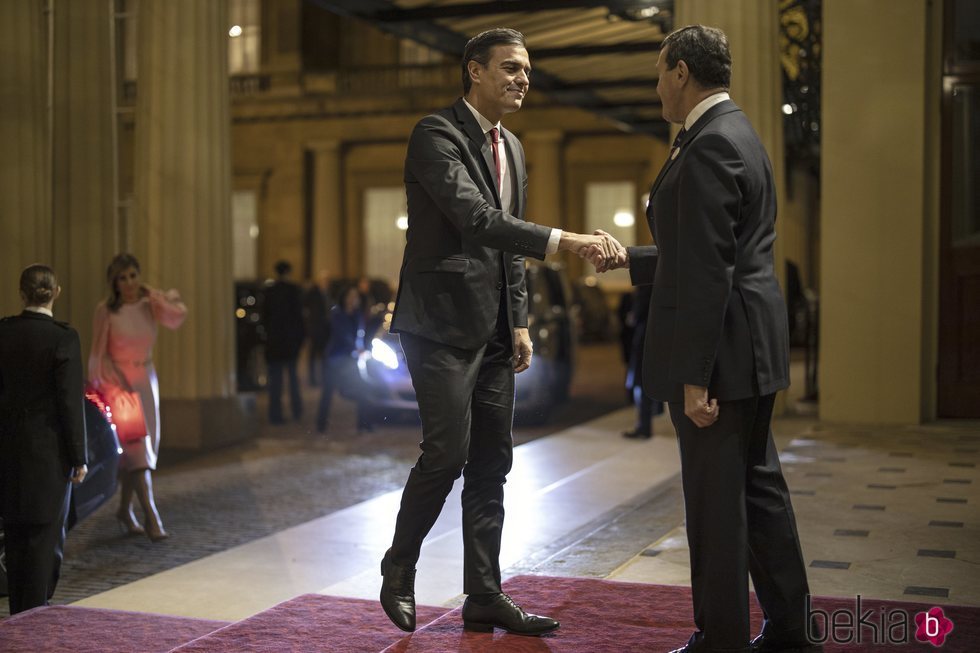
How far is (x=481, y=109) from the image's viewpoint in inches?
167

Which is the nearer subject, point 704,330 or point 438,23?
point 704,330

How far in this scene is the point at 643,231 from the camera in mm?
35875

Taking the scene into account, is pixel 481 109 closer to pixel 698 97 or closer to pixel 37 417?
pixel 698 97

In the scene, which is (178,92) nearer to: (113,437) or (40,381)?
(113,437)

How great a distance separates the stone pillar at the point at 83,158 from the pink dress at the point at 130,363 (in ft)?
10.4

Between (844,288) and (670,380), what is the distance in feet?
24.3

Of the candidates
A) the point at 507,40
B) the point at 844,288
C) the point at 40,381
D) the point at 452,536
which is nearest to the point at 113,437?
the point at 40,381

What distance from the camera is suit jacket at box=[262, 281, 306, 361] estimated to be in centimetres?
1405

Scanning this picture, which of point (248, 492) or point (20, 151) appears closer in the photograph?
point (20, 151)

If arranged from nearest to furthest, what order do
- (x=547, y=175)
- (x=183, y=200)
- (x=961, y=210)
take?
(x=961, y=210) < (x=183, y=200) < (x=547, y=175)

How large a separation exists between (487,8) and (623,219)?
2326 cm

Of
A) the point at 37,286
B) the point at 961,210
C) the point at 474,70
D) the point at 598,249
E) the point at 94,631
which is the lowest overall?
the point at 94,631

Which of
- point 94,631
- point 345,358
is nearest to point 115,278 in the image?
point 94,631

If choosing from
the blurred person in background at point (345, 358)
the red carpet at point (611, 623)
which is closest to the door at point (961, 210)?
the blurred person in background at point (345, 358)
